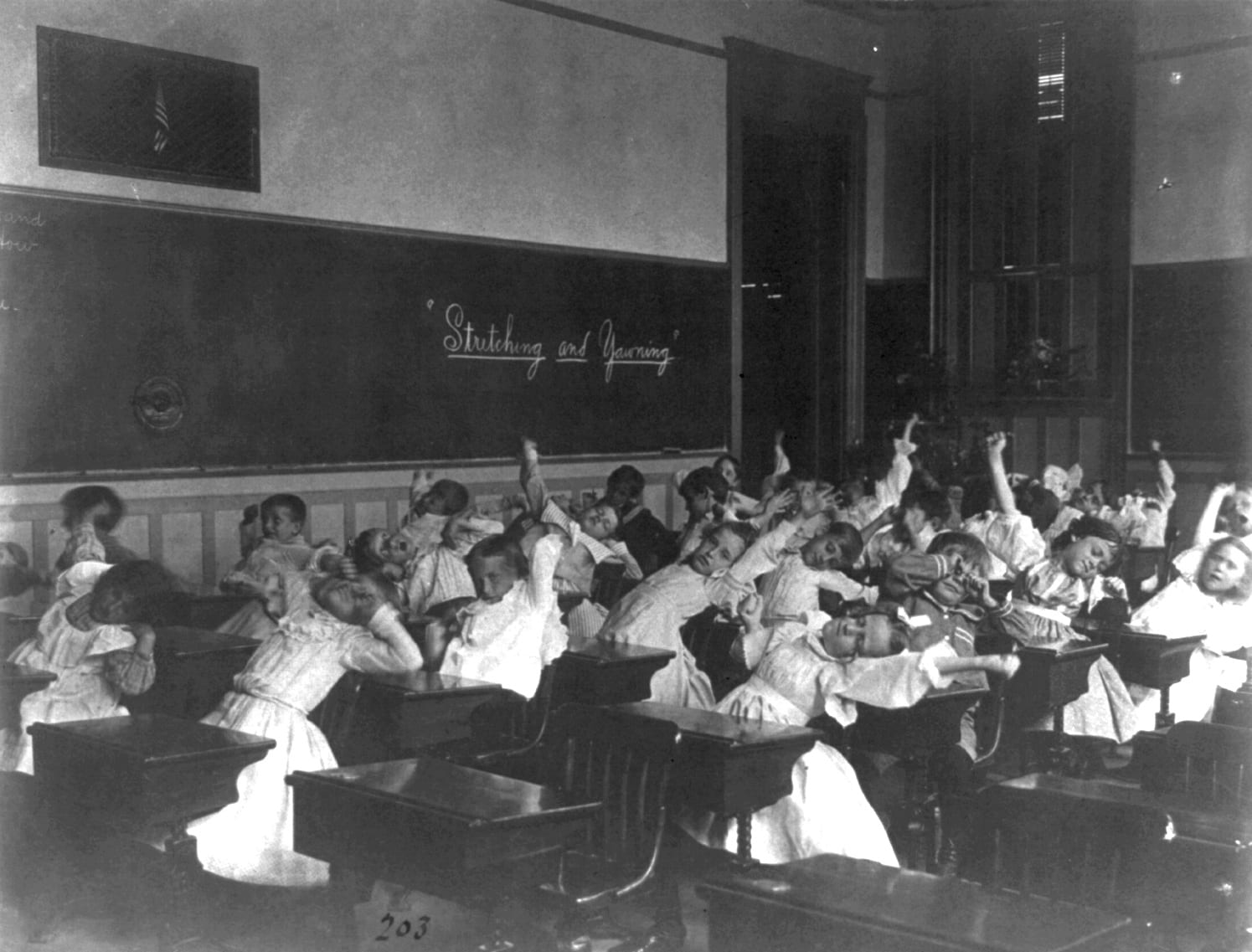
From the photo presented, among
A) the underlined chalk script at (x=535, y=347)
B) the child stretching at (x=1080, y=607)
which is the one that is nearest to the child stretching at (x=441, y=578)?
the child stretching at (x=1080, y=607)

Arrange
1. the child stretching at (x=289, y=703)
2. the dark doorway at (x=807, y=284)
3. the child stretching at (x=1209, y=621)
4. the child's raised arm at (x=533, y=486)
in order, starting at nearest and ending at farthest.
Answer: the child stretching at (x=289, y=703), the child stretching at (x=1209, y=621), the child's raised arm at (x=533, y=486), the dark doorway at (x=807, y=284)

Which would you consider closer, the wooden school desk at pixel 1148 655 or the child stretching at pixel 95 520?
the wooden school desk at pixel 1148 655

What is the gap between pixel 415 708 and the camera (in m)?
4.17

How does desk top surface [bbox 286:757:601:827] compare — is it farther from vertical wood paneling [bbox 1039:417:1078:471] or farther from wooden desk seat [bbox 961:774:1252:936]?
vertical wood paneling [bbox 1039:417:1078:471]

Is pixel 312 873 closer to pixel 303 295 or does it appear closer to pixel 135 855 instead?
pixel 135 855

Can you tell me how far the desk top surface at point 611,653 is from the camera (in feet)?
15.1

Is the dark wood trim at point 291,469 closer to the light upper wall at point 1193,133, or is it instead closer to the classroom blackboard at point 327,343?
the classroom blackboard at point 327,343

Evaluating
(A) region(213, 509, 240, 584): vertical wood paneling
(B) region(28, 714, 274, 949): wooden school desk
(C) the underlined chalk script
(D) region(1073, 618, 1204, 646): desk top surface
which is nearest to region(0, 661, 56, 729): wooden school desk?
(B) region(28, 714, 274, 949): wooden school desk

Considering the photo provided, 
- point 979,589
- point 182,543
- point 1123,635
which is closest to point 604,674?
point 979,589

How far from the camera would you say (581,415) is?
1123cm

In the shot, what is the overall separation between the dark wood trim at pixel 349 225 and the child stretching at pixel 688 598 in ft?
14.7

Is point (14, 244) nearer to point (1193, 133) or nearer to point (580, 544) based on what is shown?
point (580, 544)

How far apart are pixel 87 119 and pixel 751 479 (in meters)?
7.03

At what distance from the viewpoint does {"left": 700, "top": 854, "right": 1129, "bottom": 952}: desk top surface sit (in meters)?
2.18
